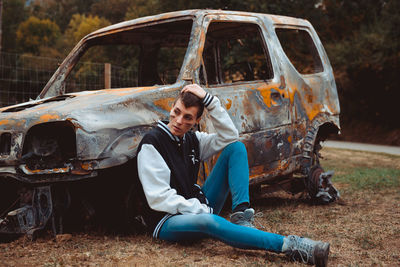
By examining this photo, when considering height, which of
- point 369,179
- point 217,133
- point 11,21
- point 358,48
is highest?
point 11,21

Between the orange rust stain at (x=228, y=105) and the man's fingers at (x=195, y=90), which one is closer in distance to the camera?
the man's fingers at (x=195, y=90)

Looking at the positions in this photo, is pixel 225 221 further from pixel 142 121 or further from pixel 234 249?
pixel 142 121

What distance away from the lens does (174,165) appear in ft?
11.1

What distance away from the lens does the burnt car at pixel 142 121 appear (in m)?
3.40

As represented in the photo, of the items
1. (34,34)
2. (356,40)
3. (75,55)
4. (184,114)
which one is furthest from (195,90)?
(34,34)

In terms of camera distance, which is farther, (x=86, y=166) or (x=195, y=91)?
(x=195, y=91)

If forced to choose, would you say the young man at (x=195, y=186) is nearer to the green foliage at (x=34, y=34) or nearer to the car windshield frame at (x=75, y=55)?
the car windshield frame at (x=75, y=55)

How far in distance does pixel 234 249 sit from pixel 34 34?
5585 cm

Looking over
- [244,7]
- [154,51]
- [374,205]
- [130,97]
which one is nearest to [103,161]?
[130,97]

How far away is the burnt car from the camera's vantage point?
3.40 metres

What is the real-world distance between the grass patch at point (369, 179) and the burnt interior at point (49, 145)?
451 cm

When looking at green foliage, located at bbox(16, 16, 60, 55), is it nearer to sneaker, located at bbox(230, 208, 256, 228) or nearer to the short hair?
the short hair

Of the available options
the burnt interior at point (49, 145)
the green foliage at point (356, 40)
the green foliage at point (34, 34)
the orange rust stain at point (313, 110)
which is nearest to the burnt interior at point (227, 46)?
the orange rust stain at point (313, 110)

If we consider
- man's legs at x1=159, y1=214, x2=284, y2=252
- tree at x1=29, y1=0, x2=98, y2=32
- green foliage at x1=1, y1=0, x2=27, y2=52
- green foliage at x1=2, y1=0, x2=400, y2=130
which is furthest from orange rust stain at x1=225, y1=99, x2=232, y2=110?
tree at x1=29, y1=0, x2=98, y2=32
